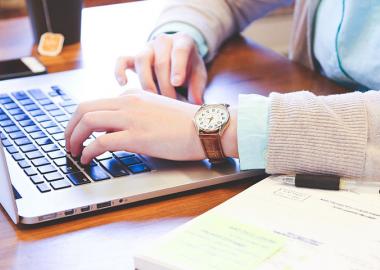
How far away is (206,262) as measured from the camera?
22.6 inches

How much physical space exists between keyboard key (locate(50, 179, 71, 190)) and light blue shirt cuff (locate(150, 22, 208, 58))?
464 mm

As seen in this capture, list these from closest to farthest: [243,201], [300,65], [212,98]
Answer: [243,201] < [212,98] < [300,65]

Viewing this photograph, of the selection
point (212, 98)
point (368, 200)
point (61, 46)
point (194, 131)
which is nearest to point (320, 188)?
point (368, 200)

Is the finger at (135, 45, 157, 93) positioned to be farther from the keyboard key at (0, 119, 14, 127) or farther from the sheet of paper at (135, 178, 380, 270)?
the sheet of paper at (135, 178, 380, 270)

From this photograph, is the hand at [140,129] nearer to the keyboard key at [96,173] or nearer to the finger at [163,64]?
the keyboard key at [96,173]

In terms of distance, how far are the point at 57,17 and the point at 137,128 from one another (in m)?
0.57

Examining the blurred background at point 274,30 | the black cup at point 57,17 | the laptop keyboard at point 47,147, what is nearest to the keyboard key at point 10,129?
the laptop keyboard at point 47,147

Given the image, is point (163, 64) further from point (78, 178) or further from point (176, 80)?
point (78, 178)

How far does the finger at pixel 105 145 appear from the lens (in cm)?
77

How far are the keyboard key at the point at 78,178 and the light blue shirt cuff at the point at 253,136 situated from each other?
184 mm

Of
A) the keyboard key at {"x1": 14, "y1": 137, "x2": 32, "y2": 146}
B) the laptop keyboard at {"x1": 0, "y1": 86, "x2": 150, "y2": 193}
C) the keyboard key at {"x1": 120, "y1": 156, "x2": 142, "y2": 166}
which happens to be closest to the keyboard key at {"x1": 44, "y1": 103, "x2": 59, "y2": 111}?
the laptop keyboard at {"x1": 0, "y1": 86, "x2": 150, "y2": 193}

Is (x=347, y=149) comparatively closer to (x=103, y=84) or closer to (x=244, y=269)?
(x=244, y=269)

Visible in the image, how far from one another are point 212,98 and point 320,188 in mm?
336

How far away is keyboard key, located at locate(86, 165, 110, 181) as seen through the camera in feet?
2.47
